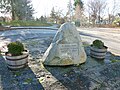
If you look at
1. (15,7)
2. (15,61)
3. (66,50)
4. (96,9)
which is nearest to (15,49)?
(15,61)

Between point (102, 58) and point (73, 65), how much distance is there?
159 centimetres

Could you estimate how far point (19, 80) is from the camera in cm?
430

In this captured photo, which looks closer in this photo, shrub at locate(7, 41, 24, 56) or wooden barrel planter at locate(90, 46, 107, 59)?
shrub at locate(7, 41, 24, 56)

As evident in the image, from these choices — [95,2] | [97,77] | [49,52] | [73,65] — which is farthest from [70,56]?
[95,2]

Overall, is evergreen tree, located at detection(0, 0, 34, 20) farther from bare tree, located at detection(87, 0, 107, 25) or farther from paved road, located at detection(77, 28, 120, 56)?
bare tree, located at detection(87, 0, 107, 25)

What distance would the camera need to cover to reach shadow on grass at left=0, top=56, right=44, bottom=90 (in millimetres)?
3968

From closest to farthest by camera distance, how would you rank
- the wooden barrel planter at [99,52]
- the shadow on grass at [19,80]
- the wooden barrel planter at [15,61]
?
the shadow on grass at [19,80]
the wooden barrel planter at [15,61]
the wooden barrel planter at [99,52]

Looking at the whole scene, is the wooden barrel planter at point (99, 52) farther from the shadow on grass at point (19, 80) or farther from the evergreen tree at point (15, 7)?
the evergreen tree at point (15, 7)

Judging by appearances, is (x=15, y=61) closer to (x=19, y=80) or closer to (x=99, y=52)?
(x=19, y=80)

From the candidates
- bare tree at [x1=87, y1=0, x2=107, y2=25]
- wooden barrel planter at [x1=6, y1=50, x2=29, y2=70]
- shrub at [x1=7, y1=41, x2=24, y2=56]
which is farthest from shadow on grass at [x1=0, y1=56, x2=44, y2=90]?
bare tree at [x1=87, y1=0, x2=107, y2=25]

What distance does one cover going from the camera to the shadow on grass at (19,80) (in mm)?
3968

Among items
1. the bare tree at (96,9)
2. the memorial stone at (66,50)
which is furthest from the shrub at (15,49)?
the bare tree at (96,9)

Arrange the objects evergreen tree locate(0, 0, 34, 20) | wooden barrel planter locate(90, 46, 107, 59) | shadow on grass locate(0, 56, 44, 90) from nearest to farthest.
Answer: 1. shadow on grass locate(0, 56, 44, 90)
2. wooden barrel planter locate(90, 46, 107, 59)
3. evergreen tree locate(0, 0, 34, 20)

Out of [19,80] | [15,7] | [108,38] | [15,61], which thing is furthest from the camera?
[15,7]
